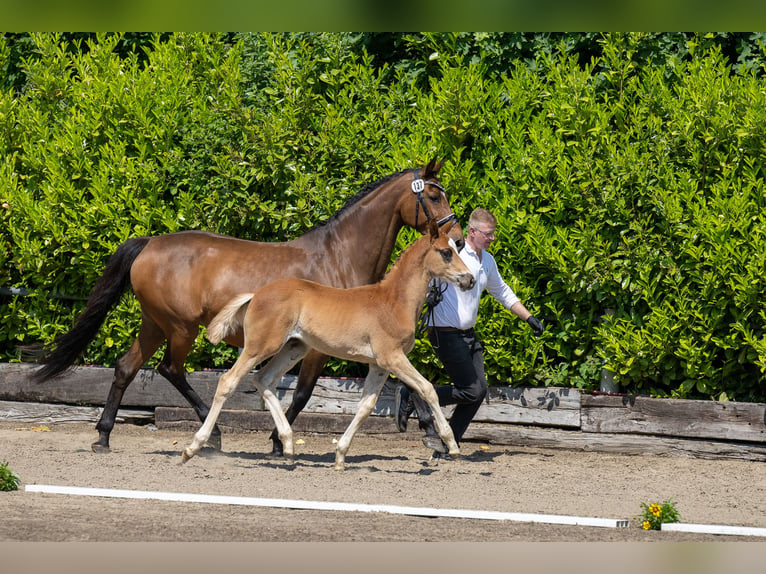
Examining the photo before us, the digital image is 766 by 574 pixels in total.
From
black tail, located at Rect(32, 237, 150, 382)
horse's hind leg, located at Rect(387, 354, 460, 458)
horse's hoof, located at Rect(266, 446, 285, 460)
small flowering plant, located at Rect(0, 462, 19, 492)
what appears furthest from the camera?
black tail, located at Rect(32, 237, 150, 382)

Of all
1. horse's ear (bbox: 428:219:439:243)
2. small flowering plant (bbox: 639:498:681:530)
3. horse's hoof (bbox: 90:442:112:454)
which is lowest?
horse's hoof (bbox: 90:442:112:454)

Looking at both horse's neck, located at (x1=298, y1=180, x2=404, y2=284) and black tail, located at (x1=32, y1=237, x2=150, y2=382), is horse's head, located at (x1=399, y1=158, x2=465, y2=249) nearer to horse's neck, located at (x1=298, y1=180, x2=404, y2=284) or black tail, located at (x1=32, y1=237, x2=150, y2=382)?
horse's neck, located at (x1=298, y1=180, x2=404, y2=284)

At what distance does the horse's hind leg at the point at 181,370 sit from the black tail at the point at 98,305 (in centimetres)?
65

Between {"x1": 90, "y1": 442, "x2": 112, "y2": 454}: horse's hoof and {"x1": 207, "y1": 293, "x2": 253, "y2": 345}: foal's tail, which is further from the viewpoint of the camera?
{"x1": 90, "y1": 442, "x2": 112, "y2": 454}: horse's hoof

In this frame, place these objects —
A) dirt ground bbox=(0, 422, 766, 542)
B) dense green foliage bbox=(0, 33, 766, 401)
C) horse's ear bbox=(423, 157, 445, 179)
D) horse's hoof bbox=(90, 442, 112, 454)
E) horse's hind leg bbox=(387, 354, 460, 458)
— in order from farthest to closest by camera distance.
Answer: dense green foliage bbox=(0, 33, 766, 401) → horse's hoof bbox=(90, 442, 112, 454) → horse's ear bbox=(423, 157, 445, 179) → horse's hind leg bbox=(387, 354, 460, 458) → dirt ground bbox=(0, 422, 766, 542)

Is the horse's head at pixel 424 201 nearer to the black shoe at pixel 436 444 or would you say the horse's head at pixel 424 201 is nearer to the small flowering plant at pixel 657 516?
the black shoe at pixel 436 444

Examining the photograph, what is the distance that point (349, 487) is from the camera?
606 cm

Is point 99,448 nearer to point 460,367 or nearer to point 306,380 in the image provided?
point 306,380

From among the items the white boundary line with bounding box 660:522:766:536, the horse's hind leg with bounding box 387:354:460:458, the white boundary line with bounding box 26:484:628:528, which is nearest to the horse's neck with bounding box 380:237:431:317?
the horse's hind leg with bounding box 387:354:460:458

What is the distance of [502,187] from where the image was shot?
26.8ft

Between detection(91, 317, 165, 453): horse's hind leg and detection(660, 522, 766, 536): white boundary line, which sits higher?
detection(660, 522, 766, 536): white boundary line

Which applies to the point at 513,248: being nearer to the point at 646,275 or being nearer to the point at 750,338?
the point at 646,275

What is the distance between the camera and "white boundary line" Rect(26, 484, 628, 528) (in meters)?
4.84
